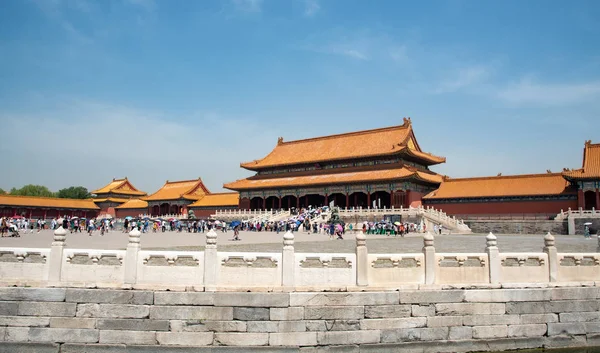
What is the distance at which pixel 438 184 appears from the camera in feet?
156

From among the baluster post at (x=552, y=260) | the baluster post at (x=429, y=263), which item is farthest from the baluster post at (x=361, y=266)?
the baluster post at (x=552, y=260)

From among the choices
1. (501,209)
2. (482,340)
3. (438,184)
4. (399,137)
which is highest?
(399,137)

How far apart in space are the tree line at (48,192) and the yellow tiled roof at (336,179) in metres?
69.0

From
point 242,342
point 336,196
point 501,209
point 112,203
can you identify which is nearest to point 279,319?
point 242,342

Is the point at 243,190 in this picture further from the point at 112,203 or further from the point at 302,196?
the point at 112,203

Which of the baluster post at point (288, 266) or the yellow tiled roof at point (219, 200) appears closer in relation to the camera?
the baluster post at point (288, 266)

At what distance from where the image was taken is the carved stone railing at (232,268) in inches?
378

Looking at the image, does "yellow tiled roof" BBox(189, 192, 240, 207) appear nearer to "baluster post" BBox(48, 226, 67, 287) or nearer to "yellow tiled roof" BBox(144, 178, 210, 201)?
"yellow tiled roof" BBox(144, 178, 210, 201)

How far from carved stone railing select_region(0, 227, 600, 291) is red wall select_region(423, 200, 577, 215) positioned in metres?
32.2

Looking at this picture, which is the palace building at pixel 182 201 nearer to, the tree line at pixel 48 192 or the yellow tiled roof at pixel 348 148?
the yellow tiled roof at pixel 348 148

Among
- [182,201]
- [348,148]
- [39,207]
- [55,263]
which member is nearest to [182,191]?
[182,201]

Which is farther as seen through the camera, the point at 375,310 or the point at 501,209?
the point at 501,209

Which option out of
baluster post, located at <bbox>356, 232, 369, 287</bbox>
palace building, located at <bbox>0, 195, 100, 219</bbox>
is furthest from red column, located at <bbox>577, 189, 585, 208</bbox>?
palace building, located at <bbox>0, 195, 100, 219</bbox>

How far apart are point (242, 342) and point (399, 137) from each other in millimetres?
44513
